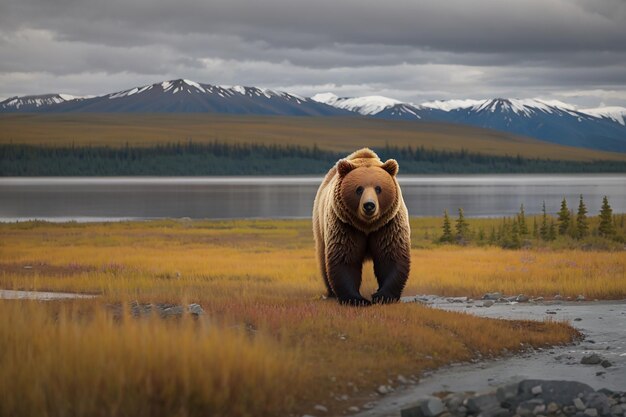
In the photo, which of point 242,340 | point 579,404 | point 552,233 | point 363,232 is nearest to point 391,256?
point 363,232

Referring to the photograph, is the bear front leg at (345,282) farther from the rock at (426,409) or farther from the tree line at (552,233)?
the tree line at (552,233)

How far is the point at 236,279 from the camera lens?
2683 centimetres

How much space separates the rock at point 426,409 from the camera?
9609 mm

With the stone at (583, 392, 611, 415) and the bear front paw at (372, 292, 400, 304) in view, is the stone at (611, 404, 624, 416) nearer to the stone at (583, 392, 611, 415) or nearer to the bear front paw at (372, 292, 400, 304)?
the stone at (583, 392, 611, 415)

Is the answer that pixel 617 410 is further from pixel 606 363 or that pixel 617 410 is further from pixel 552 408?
pixel 606 363

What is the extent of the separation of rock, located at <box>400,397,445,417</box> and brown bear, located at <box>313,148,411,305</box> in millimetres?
5486

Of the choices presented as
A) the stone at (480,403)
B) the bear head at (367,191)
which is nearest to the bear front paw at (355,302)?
the bear head at (367,191)

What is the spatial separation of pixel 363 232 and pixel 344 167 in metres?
1.35

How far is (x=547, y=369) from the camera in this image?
41.3 feet

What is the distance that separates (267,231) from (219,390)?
1786 inches

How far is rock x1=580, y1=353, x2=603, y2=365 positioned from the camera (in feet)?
42.5

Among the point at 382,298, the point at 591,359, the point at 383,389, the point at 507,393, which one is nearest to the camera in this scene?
the point at 507,393

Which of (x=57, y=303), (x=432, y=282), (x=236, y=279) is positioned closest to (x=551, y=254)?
(x=432, y=282)

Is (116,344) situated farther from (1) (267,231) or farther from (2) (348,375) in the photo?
(1) (267,231)
